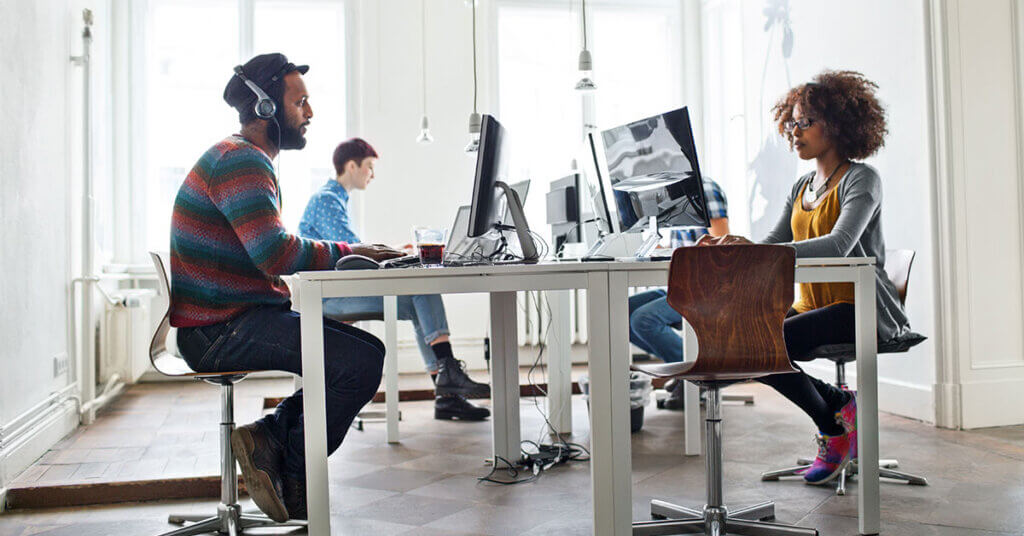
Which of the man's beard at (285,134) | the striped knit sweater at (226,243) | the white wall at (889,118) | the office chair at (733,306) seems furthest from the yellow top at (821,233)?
the man's beard at (285,134)

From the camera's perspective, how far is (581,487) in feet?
8.79

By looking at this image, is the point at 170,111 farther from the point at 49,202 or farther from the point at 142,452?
the point at 142,452

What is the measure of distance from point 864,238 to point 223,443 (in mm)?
1980

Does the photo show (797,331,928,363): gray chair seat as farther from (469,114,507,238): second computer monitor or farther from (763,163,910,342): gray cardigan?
(469,114,507,238): second computer monitor

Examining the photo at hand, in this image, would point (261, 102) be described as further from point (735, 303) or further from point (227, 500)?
point (735, 303)

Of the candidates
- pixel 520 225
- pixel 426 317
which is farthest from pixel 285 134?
pixel 426 317

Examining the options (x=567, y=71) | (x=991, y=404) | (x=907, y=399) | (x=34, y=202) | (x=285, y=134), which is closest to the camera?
(x=285, y=134)

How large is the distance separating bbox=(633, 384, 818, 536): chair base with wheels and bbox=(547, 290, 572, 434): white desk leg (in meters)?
1.23

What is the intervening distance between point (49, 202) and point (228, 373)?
1.72 m

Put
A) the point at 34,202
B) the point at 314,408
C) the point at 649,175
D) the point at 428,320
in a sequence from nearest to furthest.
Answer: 1. the point at 314,408
2. the point at 649,175
3. the point at 34,202
4. the point at 428,320

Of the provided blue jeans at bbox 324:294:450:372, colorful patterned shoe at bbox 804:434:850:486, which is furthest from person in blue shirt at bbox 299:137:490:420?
colorful patterned shoe at bbox 804:434:850:486

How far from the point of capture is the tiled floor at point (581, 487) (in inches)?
90.0

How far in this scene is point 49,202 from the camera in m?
3.33

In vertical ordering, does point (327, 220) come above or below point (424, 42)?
below
